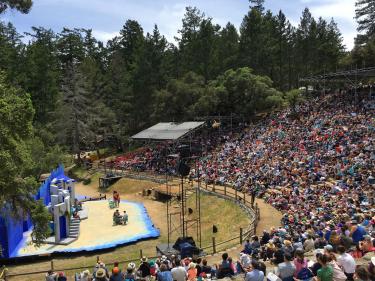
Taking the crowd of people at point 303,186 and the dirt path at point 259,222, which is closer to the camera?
the crowd of people at point 303,186

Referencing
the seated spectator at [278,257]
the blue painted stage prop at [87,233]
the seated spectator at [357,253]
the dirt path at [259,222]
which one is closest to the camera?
the seated spectator at [357,253]

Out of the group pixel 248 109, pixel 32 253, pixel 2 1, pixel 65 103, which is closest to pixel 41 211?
pixel 32 253

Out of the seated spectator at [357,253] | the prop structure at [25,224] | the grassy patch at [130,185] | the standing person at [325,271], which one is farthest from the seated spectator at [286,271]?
the grassy patch at [130,185]

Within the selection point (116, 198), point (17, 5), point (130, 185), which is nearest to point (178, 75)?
Result: point (130, 185)

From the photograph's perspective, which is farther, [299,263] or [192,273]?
[192,273]

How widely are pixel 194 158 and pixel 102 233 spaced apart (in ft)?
50.0

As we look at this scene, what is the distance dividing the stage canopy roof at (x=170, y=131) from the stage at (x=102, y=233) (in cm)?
1269

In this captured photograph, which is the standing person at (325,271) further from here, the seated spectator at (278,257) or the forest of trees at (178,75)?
the forest of trees at (178,75)

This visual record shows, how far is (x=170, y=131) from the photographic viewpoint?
49.5 meters

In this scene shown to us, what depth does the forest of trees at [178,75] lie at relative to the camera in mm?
54406

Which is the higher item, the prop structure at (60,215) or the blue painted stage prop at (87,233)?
the prop structure at (60,215)

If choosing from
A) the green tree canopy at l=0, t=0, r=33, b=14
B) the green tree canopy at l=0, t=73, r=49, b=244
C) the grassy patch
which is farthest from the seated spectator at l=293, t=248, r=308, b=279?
the grassy patch

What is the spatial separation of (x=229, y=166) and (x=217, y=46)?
32801 millimetres

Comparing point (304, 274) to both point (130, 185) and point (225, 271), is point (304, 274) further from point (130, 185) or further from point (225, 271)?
point (130, 185)
